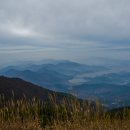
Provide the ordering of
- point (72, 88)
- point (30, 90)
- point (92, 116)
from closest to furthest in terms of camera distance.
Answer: point (72, 88) < point (92, 116) < point (30, 90)

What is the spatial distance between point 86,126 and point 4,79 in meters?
83.9

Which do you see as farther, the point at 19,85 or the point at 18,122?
the point at 19,85

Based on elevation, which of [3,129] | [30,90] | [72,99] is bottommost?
[30,90]

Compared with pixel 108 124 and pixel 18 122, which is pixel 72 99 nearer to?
pixel 108 124

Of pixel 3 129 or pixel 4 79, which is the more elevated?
pixel 3 129

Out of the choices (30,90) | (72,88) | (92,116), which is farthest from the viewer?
(30,90)

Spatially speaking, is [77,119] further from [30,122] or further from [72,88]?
[30,122]

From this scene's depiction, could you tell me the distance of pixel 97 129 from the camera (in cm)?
1000

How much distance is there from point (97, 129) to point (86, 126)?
0.93 ft

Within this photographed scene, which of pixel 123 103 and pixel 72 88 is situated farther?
pixel 123 103

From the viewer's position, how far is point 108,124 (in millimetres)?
10070

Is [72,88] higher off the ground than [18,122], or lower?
higher

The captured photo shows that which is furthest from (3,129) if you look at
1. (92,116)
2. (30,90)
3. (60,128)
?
(30,90)

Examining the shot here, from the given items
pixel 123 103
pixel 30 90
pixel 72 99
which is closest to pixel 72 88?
pixel 72 99
